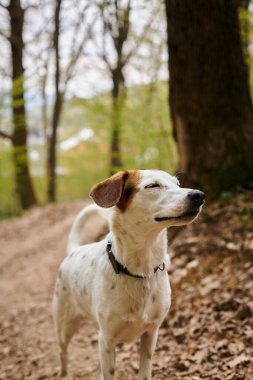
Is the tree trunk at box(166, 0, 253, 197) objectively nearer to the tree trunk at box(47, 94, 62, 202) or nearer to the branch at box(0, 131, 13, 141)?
the branch at box(0, 131, 13, 141)

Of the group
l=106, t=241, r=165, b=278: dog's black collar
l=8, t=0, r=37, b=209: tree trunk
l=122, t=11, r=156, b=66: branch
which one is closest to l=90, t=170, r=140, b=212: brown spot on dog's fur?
l=106, t=241, r=165, b=278: dog's black collar

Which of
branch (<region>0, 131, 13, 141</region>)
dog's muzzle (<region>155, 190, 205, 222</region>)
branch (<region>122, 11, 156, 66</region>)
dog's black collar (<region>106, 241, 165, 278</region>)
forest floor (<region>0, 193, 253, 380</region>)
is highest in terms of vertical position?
branch (<region>122, 11, 156, 66</region>)

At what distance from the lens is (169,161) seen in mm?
14367

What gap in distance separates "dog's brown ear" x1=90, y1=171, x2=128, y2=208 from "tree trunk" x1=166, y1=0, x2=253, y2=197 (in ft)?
11.3

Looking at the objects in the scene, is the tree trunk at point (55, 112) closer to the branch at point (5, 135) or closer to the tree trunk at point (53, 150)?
the tree trunk at point (53, 150)

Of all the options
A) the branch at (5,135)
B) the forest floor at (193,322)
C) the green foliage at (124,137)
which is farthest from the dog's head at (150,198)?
the branch at (5,135)

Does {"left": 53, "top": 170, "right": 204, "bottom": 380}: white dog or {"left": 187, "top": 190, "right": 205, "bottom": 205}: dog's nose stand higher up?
{"left": 187, "top": 190, "right": 205, "bottom": 205}: dog's nose

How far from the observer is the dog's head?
8.63ft

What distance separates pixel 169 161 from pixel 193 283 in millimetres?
9586

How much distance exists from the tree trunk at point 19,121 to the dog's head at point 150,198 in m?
11.0

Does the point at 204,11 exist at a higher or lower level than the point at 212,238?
higher

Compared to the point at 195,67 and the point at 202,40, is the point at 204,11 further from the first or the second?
the point at 195,67

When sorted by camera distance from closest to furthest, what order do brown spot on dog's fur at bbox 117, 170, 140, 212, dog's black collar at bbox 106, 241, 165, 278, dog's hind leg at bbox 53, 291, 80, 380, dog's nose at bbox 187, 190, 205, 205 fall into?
dog's nose at bbox 187, 190, 205, 205
brown spot on dog's fur at bbox 117, 170, 140, 212
dog's black collar at bbox 106, 241, 165, 278
dog's hind leg at bbox 53, 291, 80, 380

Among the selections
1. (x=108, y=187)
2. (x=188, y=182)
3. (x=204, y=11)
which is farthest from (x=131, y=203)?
(x=204, y=11)
